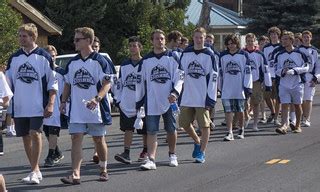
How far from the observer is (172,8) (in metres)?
30.8

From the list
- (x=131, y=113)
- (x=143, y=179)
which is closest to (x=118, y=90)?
(x=131, y=113)

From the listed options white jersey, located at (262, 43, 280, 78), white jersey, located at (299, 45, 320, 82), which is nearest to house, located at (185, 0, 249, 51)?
white jersey, located at (262, 43, 280, 78)

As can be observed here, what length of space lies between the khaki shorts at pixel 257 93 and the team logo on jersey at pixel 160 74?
16.5ft

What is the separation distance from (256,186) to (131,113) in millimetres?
2687

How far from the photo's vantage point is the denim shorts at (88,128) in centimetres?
862

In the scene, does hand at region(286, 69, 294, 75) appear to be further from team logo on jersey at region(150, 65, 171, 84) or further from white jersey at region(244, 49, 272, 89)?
team logo on jersey at region(150, 65, 171, 84)

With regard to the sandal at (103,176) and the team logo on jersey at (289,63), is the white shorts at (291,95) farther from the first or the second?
the sandal at (103,176)

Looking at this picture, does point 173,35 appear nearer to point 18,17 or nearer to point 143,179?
point 143,179

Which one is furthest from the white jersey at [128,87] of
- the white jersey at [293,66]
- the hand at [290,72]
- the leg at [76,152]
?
the white jersey at [293,66]

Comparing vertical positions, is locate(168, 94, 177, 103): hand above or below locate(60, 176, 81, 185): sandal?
above

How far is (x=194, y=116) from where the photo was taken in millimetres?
10547

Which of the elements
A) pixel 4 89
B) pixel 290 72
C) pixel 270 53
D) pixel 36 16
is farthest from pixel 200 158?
pixel 36 16

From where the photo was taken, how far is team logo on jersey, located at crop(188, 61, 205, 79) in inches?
406

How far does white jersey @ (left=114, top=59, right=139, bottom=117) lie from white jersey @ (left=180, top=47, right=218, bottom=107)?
775 mm
